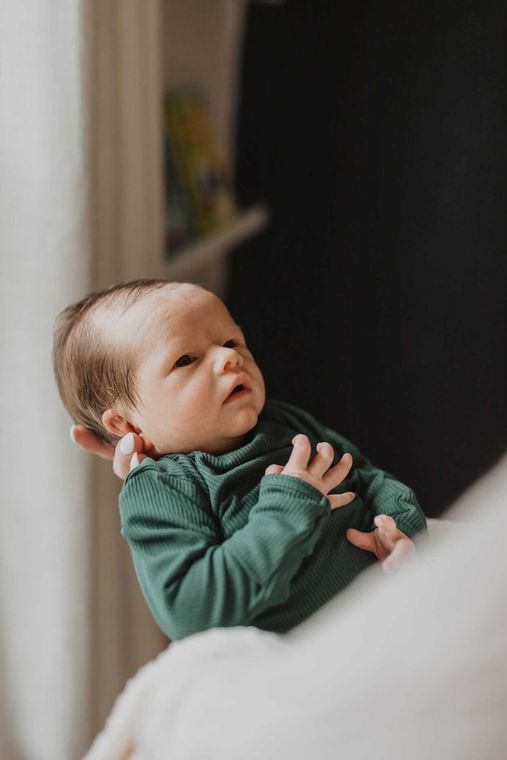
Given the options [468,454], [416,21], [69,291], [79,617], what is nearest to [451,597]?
[69,291]

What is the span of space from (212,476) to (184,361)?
106mm

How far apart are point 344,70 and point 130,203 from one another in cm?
61

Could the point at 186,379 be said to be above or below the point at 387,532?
above

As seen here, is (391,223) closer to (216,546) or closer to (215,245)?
Result: (215,245)

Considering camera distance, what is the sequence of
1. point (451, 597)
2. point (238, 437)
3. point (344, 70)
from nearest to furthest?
point (451, 597), point (238, 437), point (344, 70)

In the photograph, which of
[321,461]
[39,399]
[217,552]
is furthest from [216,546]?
[39,399]

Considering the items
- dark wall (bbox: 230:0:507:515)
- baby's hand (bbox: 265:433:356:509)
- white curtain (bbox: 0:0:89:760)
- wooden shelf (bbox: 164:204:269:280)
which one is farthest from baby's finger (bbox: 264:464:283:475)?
wooden shelf (bbox: 164:204:269:280)

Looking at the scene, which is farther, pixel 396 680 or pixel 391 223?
pixel 391 223

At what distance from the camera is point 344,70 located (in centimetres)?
169

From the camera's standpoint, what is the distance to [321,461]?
0.76 metres

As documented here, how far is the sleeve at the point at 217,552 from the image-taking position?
675 millimetres

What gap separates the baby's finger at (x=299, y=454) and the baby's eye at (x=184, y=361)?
0.38 feet

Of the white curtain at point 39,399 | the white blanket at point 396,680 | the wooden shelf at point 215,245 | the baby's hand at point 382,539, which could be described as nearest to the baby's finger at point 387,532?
the baby's hand at point 382,539

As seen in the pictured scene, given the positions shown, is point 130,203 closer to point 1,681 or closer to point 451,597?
point 1,681
